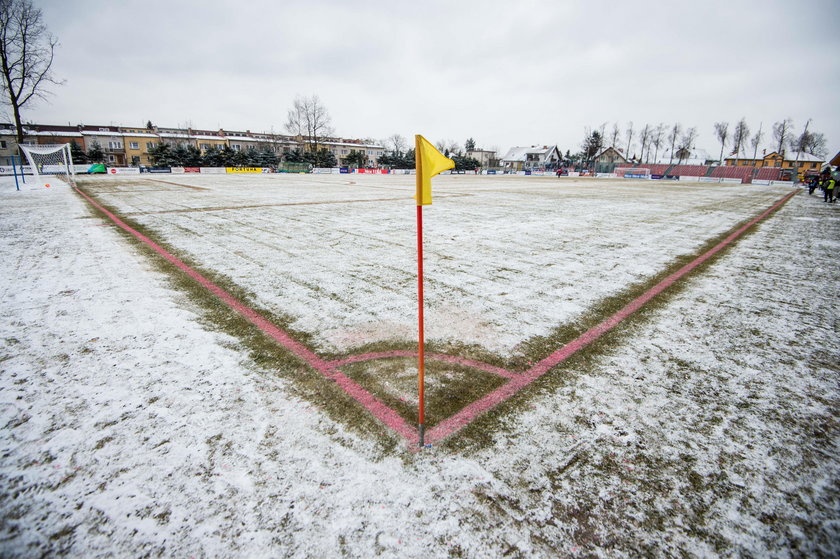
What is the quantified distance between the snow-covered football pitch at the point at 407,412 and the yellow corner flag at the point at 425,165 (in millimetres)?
1556

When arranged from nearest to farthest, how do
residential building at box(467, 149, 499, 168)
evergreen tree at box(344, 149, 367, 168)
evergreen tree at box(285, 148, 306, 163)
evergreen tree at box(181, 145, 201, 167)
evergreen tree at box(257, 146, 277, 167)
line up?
evergreen tree at box(181, 145, 201, 167), evergreen tree at box(257, 146, 277, 167), evergreen tree at box(285, 148, 306, 163), evergreen tree at box(344, 149, 367, 168), residential building at box(467, 149, 499, 168)

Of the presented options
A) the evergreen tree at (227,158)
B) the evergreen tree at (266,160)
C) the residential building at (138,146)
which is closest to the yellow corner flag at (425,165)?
the evergreen tree at (227,158)

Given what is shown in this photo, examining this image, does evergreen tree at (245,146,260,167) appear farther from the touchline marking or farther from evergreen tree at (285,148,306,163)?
the touchline marking

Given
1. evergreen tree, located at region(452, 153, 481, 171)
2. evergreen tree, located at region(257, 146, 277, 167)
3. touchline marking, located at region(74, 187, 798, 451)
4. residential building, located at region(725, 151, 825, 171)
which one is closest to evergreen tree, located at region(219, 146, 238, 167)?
evergreen tree, located at region(257, 146, 277, 167)

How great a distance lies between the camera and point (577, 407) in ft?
9.46

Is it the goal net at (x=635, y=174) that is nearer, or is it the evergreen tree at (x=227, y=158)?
the evergreen tree at (x=227, y=158)

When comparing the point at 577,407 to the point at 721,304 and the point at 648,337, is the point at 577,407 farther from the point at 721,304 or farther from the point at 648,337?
the point at 721,304

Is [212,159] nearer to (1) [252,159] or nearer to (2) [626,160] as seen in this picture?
(1) [252,159]

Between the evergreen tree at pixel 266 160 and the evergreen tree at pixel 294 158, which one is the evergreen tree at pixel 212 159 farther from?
the evergreen tree at pixel 294 158

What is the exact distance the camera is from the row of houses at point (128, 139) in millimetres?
72562

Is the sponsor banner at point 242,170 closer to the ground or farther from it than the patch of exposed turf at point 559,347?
farther from it

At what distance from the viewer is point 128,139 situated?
8150 centimetres

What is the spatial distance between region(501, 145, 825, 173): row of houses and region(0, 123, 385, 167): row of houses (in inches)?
2066

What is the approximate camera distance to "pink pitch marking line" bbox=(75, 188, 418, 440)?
8.71 feet
